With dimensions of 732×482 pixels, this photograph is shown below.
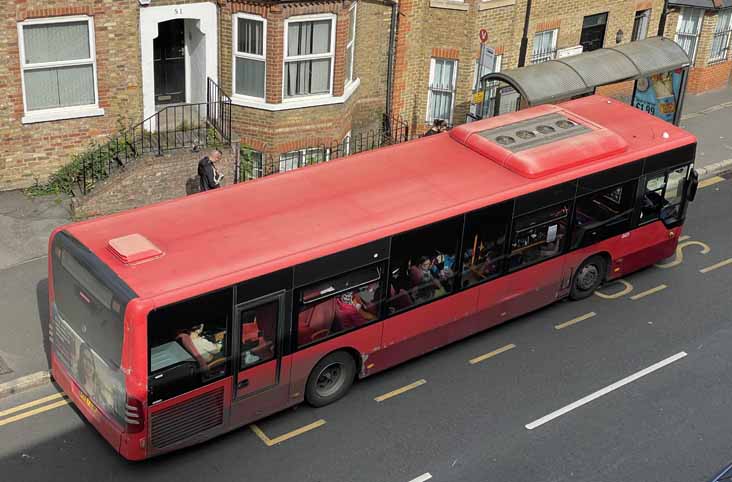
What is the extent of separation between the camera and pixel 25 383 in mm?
13484

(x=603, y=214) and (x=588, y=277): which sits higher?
(x=603, y=214)

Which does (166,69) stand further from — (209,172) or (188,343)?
(188,343)

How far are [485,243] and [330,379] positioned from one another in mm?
3007

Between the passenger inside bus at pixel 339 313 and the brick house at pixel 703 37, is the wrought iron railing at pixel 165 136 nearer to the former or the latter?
the passenger inside bus at pixel 339 313

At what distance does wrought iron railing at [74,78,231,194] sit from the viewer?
1839cm

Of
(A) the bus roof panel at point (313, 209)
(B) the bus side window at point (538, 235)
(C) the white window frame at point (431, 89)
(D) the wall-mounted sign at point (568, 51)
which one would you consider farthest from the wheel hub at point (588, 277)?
(D) the wall-mounted sign at point (568, 51)

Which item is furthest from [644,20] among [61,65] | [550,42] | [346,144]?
[61,65]

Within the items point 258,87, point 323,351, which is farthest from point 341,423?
point 258,87

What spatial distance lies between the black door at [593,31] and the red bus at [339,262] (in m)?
8.23

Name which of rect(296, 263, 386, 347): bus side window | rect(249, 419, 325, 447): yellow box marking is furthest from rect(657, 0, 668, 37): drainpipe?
rect(249, 419, 325, 447): yellow box marking

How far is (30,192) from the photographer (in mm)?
18391

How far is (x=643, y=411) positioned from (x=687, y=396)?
2.74ft

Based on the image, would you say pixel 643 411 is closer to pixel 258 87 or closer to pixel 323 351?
pixel 323 351

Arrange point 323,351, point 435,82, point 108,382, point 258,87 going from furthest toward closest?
point 435,82
point 258,87
point 323,351
point 108,382
